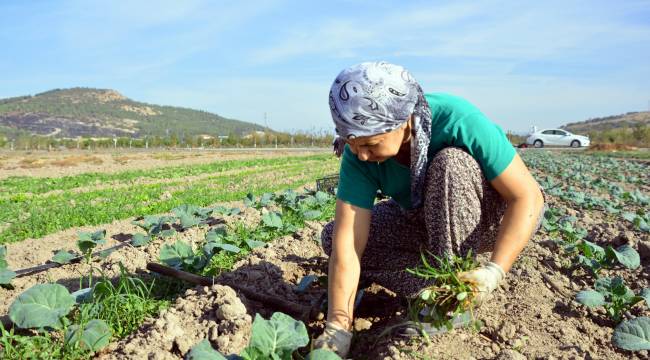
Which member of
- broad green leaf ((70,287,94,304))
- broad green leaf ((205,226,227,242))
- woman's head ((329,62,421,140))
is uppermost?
woman's head ((329,62,421,140))

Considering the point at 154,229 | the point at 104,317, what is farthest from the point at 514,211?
the point at 154,229

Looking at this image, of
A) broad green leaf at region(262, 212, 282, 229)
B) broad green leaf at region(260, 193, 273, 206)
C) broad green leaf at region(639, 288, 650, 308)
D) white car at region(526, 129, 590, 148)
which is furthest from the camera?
white car at region(526, 129, 590, 148)

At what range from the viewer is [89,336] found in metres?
2.30

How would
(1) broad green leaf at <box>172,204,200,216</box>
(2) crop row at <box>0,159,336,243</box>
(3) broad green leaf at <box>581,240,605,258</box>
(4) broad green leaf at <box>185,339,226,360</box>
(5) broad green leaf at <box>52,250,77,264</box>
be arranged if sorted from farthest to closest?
(2) crop row at <box>0,159,336,243</box>, (1) broad green leaf at <box>172,204,200,216</box>, (5) broad green leaf at <box>52,250,77,264</box>, (3) broad green leaf at <box>581,240,605,258</box>, (4) broad green leaf at <box>185,339,226,360</box>

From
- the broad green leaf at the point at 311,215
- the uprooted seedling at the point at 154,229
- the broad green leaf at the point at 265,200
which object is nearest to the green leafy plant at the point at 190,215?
the uprooted seedling at the point at 154,229

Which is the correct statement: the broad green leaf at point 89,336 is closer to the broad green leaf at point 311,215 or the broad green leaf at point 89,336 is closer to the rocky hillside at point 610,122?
the broad green leaf at point 311,215

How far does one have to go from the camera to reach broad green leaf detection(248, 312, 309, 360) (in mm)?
1883

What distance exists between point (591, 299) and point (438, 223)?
82cm

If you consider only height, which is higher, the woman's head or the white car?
the woman's head

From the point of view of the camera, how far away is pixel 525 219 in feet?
7.59

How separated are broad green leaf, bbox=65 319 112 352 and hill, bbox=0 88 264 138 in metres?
83.0

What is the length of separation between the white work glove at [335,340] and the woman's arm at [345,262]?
0.16 feet

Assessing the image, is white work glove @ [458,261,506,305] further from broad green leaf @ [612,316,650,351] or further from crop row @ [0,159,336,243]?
crop row @ [0,159,336,243]

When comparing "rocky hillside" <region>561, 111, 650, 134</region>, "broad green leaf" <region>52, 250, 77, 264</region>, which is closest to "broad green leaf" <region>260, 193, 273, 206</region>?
"broad green leaf" <region>52, 250, 77, 264</region>
